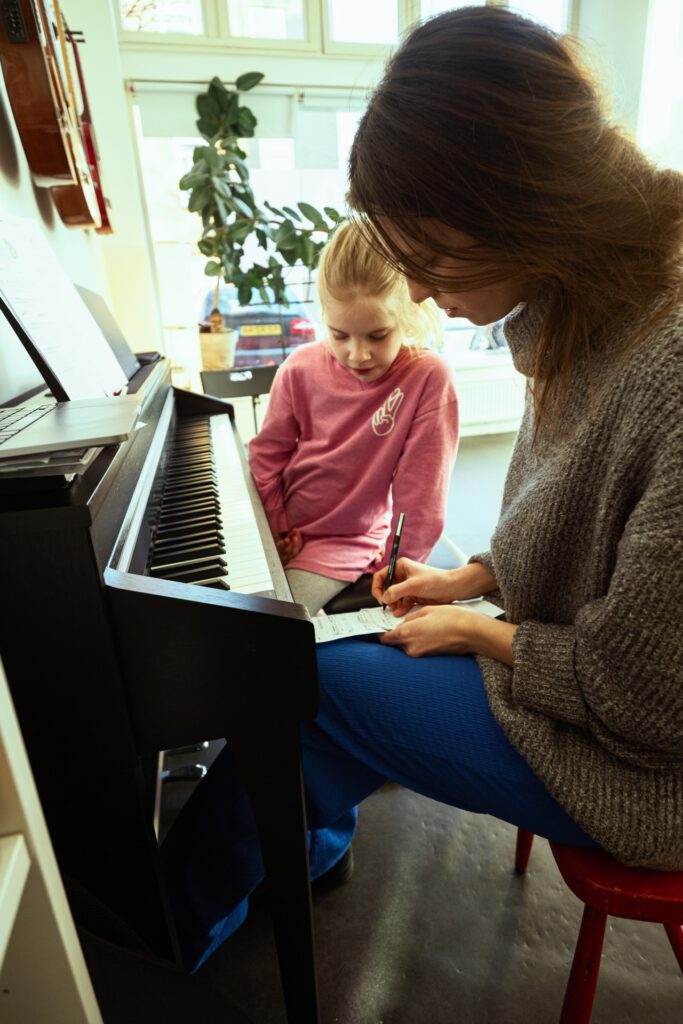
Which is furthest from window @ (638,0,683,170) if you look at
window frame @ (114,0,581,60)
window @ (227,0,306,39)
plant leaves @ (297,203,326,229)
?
window @ (227,0,306,39)

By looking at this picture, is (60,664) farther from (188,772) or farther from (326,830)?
(188,772)

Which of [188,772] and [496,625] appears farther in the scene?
[188,772]

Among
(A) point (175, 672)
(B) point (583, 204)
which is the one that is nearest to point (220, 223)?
(B) point (583, 204)

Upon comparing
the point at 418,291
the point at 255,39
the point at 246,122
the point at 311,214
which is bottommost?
the point at 311,214

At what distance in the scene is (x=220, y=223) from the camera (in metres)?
3.13

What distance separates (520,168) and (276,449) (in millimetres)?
970

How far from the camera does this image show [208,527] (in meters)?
0.90

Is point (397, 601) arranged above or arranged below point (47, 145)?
below

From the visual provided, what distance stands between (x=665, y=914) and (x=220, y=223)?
3257 millimetres

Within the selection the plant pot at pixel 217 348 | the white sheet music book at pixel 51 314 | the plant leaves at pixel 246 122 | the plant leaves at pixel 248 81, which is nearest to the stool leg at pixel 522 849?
the white sheet music book at pixel 51 314

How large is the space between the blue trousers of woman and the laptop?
0.41 m

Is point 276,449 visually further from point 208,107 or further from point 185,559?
point 208,107

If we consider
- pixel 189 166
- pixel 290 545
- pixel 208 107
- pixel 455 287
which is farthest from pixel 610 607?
pixel 189 166

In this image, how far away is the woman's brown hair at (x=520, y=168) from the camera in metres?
0.64
